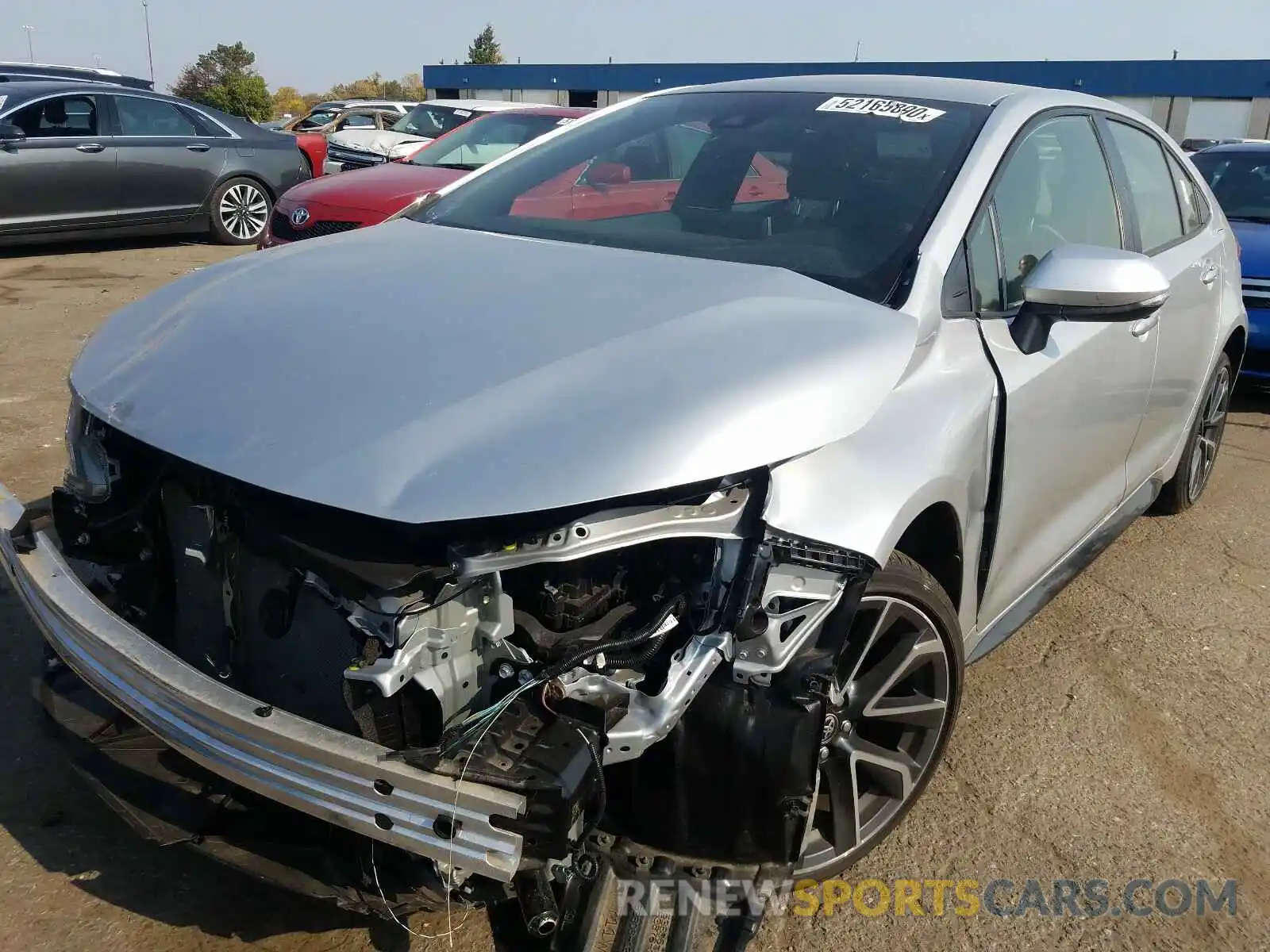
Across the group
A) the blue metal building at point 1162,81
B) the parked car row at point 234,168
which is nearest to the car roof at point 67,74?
the parked car row at point 234,168

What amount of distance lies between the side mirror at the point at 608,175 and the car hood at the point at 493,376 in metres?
0.76

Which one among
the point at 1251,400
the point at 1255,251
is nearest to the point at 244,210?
the point at 1255,251

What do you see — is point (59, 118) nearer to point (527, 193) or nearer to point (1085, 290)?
point (527, 193)

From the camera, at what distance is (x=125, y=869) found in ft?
7.80

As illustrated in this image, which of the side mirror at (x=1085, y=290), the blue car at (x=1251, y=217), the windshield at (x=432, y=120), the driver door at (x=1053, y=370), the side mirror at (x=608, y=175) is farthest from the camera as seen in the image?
the windshield at (x=432, y=120)

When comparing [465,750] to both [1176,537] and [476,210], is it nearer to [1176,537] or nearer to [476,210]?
[476,210]

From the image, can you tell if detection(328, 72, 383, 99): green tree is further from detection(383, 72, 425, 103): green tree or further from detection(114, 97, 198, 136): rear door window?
detection(114, 97, 198, 136): rear door window

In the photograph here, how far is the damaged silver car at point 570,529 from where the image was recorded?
5.78ft

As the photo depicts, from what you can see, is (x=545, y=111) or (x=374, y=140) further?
(x=374, y=140)

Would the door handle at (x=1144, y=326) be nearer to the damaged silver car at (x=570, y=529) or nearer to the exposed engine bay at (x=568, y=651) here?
the damaged silver car at (x=570, y=529)

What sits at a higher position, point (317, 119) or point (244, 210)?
point (317, 119)

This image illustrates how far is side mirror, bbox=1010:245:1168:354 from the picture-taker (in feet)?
7.97

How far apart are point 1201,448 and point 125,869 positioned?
172 inches

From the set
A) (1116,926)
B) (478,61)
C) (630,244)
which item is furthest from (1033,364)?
(478,61)
